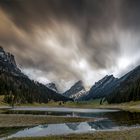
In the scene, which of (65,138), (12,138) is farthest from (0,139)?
(65,138)

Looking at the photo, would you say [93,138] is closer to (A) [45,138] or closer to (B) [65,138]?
(B) [65,138]

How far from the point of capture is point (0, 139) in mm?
42750

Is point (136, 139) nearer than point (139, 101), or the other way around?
point (136, 139)

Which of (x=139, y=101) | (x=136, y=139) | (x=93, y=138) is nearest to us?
(x=136, y=139)

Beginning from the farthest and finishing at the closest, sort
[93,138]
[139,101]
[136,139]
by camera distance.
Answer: [139,101] → [93,138] → [136,139]

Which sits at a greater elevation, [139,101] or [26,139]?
[139,101]

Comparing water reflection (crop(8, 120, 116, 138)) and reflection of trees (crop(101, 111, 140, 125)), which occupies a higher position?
reflection of trees (crop(101, 111, 140, 125))

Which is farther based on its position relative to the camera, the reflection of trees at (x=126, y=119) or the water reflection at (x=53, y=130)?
the reflection of trees at (x=126, y=119)

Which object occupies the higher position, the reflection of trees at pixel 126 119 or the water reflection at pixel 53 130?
the reflection of trees at pixel 126 119

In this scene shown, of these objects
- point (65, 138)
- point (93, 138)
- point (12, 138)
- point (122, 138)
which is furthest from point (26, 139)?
point (122, 138)

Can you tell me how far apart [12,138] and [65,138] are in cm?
899

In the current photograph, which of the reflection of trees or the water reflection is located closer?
the water reflection

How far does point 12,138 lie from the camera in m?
43.5

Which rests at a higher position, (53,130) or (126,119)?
(126,119)
